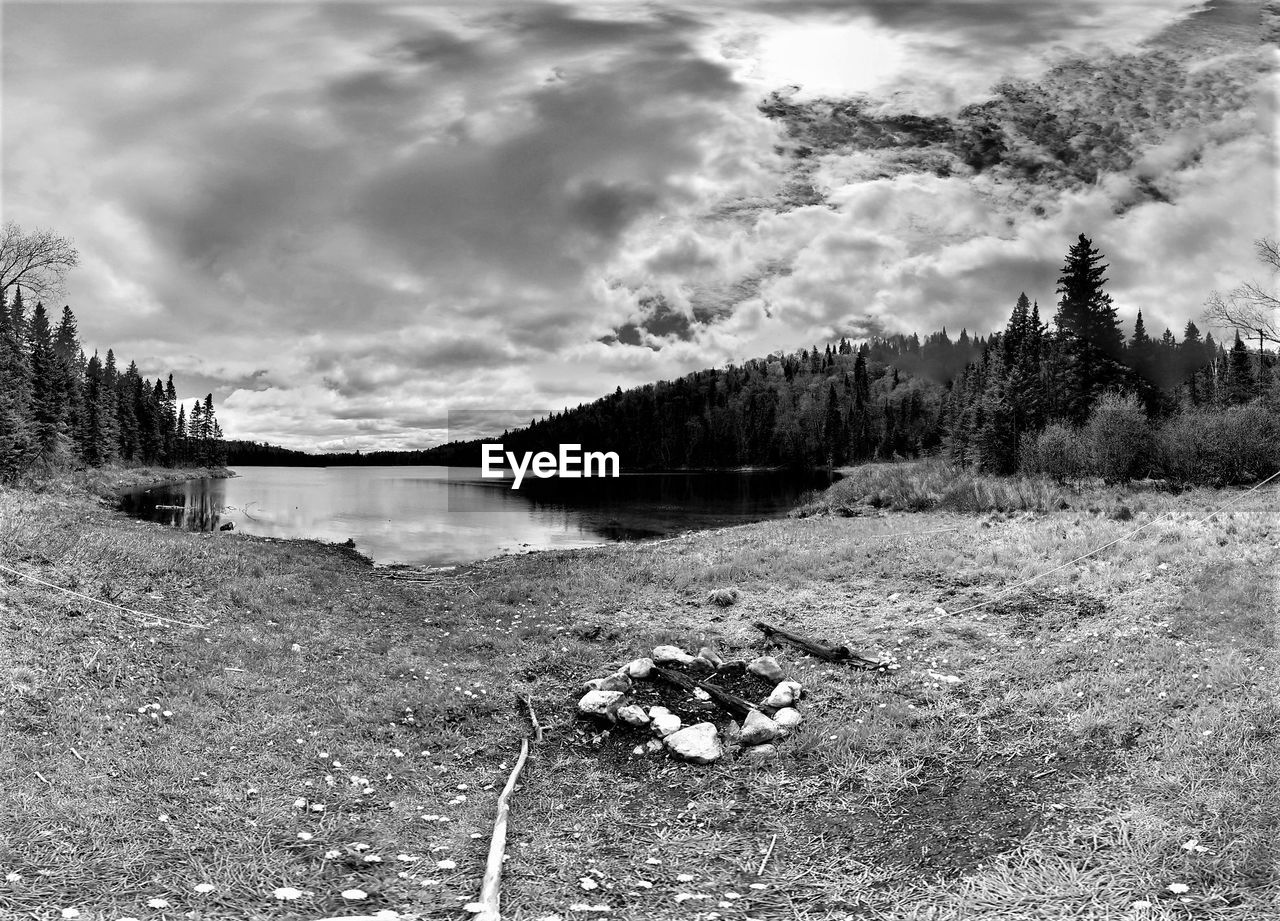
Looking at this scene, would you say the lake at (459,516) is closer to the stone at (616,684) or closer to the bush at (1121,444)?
the bush at (1121,444)

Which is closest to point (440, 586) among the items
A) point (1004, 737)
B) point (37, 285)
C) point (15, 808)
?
point (15, 808)

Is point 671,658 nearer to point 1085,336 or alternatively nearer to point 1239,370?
point 1085,336

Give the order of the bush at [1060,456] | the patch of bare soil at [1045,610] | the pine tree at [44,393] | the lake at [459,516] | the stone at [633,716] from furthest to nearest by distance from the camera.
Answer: the pine tree at [44,393] → the bush at [1060,456] → the lake at [459,516] → the patch of bare soil at [1045,610] → the stone at [633,716]

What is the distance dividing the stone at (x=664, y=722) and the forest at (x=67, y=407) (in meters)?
44.9

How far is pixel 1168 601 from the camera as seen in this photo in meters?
12.2

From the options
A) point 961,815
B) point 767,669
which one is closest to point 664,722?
point 767,669

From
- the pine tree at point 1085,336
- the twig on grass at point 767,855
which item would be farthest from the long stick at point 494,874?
the pine tree at point 1085,336

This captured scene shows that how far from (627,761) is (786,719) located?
2082 millimetres

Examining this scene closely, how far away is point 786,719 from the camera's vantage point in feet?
28.4

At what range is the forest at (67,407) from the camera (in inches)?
1989

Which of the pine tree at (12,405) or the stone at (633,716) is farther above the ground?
the pine tree at (12,405)

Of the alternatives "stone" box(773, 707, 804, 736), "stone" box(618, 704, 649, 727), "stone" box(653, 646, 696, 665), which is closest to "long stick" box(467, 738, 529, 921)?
"stone" box(618, 704, 649, 727)

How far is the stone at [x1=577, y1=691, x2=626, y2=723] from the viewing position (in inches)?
358

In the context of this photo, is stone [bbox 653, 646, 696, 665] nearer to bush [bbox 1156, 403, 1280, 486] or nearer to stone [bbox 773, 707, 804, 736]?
stone [bbox 773, 707, 804, 736]
